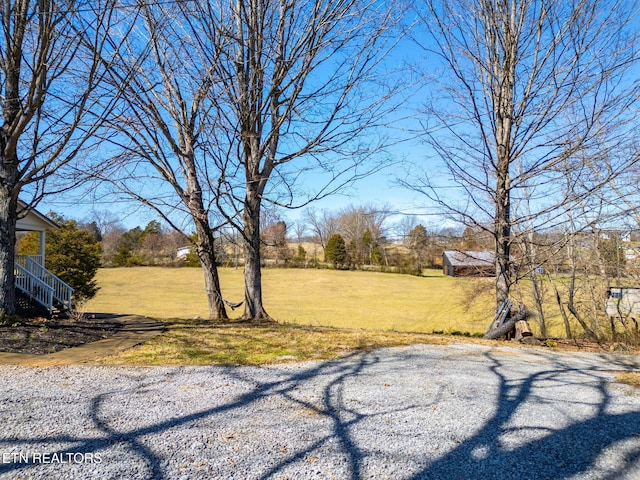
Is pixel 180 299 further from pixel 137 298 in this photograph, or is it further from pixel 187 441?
pixel 187 441

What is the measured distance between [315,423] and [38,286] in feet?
32.5

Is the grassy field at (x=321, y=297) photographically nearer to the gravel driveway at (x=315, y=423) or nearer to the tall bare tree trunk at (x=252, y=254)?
the tall bare tree trunk at (x=252, y=254)

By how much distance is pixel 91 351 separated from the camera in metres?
5.38

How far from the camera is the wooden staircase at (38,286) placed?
32.7 ft

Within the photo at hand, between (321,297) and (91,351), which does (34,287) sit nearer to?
(91,351)

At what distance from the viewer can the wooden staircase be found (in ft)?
32.7

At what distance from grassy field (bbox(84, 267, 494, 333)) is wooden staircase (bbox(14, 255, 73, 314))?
8335 mm

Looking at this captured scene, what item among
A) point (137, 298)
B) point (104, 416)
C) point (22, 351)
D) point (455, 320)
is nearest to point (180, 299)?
point (137, 298)

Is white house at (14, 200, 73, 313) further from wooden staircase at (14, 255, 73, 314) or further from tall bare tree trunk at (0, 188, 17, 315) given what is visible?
tall bare tree trunk at (0, 188, 17, 315)

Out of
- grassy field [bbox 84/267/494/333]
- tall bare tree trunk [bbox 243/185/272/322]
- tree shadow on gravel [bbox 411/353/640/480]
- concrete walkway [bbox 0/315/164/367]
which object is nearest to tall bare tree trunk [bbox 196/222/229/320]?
tall bare tree trunk [bbox 243/185/272/322]

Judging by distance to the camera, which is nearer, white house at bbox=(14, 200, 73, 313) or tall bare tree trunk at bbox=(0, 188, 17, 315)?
tall bare tree trunk at bbox=(0, 188, 17, 315)

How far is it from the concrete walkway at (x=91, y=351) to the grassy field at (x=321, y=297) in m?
9.87

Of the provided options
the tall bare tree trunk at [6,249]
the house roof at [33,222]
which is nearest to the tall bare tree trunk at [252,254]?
the tall bare tree trunk at [6,249]

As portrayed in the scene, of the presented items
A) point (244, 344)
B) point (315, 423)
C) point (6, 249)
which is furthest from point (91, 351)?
point (315, 423)
